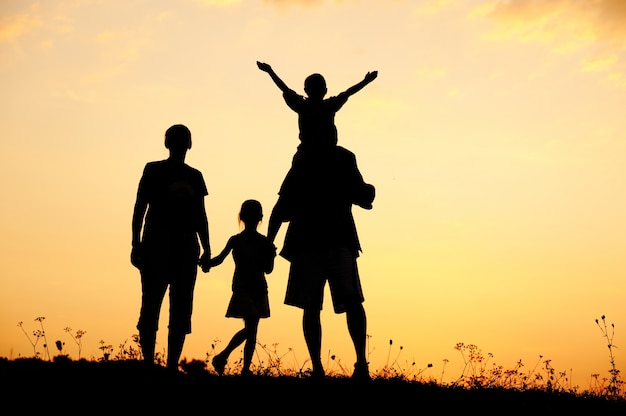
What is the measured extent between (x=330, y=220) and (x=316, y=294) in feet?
2.60

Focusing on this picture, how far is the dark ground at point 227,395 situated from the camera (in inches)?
266

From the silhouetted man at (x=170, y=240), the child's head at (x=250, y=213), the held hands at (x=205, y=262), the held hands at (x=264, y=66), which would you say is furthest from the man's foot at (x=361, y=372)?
the held hands at (x=264, y=66)

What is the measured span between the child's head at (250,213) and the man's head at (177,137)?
2058 millimetres

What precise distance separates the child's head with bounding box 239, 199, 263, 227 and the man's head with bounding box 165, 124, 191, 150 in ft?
6.75

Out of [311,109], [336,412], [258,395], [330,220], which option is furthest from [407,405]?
[311,109]

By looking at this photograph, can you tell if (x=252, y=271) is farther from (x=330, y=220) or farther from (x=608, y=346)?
(x=608, y=346)

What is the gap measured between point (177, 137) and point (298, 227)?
1716mm

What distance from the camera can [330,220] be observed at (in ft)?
27.4

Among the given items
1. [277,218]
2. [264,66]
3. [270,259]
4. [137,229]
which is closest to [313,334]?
[277,218]

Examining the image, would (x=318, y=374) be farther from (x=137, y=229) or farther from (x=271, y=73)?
(x=271, y=73)

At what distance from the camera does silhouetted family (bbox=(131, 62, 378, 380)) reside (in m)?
8.33

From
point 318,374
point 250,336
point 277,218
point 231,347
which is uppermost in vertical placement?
point 277,218

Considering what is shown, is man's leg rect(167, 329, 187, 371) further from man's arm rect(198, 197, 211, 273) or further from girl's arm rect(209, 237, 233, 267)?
girl's arm rect(209, 237, 233, 267)

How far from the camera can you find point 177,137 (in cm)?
884
